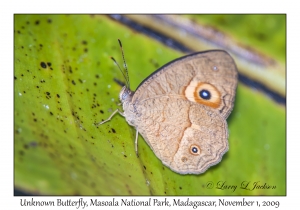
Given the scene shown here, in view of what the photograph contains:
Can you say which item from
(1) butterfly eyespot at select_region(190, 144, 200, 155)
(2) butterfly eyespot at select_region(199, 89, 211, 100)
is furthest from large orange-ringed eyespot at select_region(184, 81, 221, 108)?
(1) butterfly eyespot at select_region(190, 144, 200, 155)

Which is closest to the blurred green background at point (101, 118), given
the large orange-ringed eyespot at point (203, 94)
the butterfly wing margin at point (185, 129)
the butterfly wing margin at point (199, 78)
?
the butterfly wing margin at point (185, 129)

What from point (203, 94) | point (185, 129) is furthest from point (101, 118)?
point (203, 94)

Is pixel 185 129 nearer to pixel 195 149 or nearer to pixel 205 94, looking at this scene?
pixel 195 149

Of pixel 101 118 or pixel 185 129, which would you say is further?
pixel 185 129

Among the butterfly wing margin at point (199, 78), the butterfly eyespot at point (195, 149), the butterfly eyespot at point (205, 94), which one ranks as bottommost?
the butterfly eyespot at point (195, 149)

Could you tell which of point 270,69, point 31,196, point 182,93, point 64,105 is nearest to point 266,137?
point 270,69

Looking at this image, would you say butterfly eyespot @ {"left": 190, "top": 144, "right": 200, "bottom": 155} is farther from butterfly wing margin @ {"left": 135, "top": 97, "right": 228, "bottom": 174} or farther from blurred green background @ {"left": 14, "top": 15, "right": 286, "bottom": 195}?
blurred green background @ {"left": 14, "top": 15, "right": 286, "bottom": 195}

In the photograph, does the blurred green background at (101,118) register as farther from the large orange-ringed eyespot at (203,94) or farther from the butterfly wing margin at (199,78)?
the large orange-ringed eyespot at (203,94)

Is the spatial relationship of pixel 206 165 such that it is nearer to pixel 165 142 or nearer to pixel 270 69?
pixel 165 142
